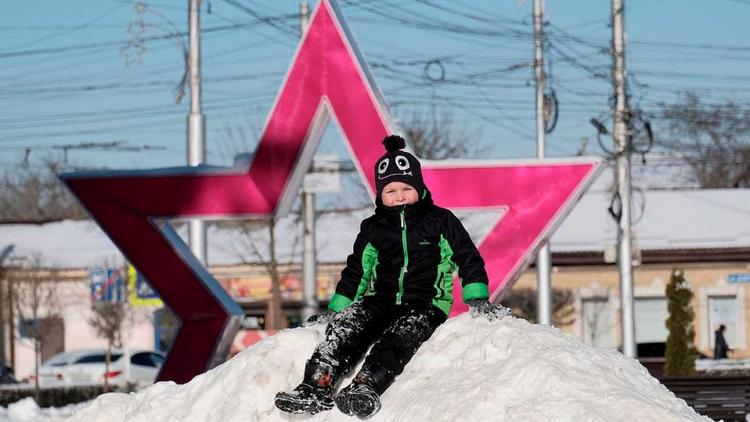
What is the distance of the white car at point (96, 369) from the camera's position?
1357 inches

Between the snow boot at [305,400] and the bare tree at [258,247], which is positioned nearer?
the snow boot at [305,400]

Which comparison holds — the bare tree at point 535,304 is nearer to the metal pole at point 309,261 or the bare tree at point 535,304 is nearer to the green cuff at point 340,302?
the metal pole at point 309,261

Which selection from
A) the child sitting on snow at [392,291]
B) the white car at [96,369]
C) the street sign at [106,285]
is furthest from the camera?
the street sign at [106,285]

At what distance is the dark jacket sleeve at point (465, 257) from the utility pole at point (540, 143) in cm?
2230

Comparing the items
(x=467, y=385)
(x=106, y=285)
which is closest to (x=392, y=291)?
(x=467, y=385)

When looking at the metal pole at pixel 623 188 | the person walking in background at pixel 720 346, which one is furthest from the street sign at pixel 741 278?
the metal pole at pixel 623 188

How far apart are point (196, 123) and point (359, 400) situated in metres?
14.3

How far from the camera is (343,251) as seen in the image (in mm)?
41875

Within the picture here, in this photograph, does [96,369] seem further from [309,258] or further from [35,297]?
[309,258]

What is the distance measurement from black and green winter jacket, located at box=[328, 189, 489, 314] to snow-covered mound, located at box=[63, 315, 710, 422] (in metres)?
0.33

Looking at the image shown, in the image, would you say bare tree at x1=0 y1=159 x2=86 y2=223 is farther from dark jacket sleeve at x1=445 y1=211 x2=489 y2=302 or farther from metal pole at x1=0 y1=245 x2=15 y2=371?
dark jacket sleeve at x1=445 y1=211 x2=489 y2=302

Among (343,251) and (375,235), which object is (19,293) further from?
(375,235)

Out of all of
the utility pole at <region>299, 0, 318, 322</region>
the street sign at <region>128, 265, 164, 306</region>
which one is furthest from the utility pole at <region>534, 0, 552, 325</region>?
the street sign at <region>128, 265, 164, 306</region>

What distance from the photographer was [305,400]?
5.56 meters
